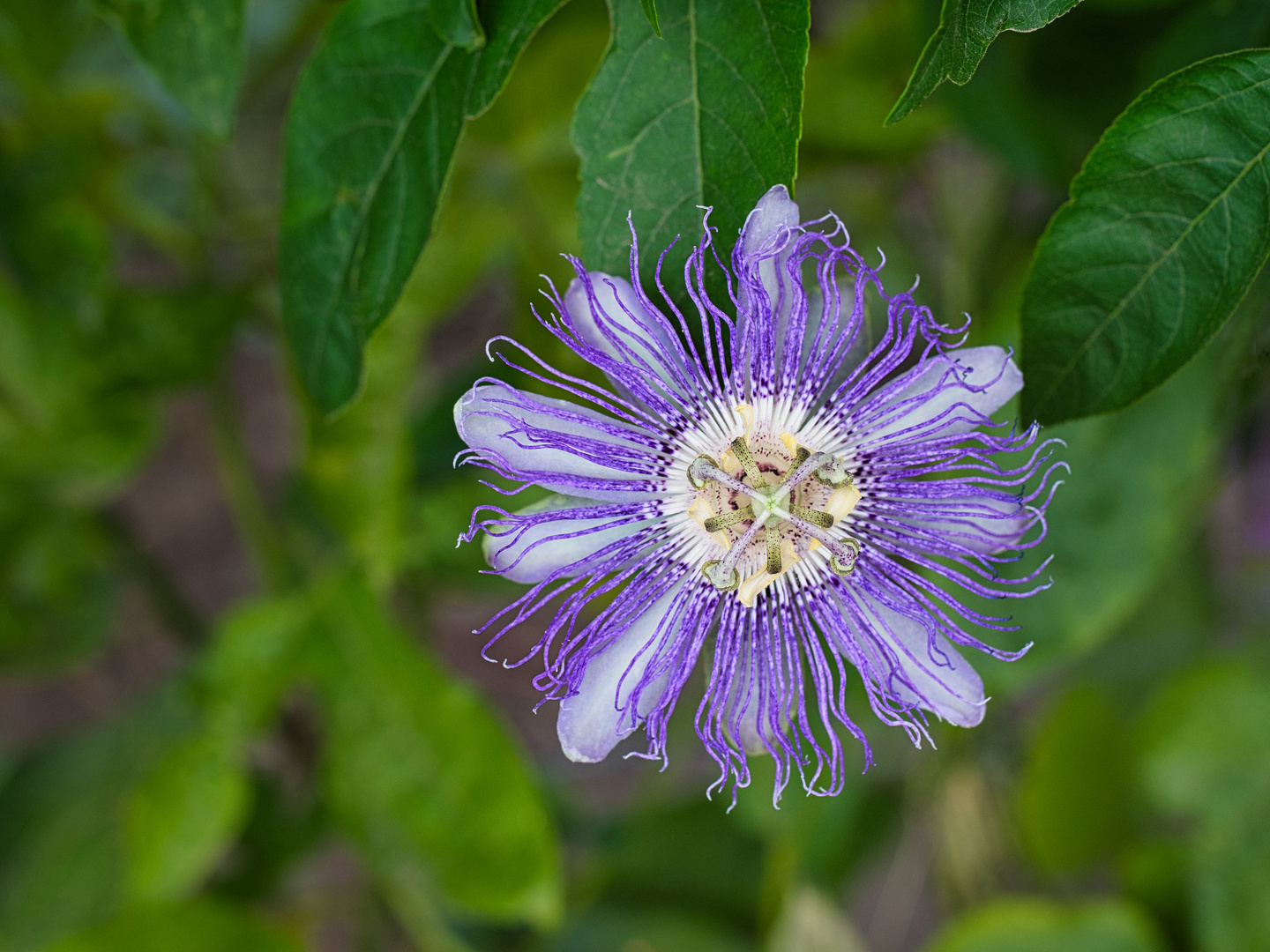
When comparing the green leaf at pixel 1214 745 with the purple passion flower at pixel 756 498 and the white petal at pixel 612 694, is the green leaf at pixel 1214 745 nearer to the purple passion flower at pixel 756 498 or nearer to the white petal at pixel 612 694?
the purple passion flower at pixel 756 498

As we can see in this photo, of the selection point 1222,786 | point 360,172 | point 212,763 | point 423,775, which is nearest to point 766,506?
point 360,172

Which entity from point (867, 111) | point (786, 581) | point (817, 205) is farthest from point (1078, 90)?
point (786, 581)

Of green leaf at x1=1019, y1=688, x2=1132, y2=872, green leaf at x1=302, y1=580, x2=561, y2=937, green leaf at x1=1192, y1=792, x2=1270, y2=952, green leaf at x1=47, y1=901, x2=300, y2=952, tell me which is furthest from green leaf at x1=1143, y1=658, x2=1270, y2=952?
green leaf at x1=47, y1=901, x2=300, y2=952

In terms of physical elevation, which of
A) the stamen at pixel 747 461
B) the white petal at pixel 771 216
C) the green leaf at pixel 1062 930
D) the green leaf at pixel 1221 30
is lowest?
the green leaf at pixel 1062 930

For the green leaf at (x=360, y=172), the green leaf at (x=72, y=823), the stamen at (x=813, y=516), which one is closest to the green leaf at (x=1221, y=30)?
the stamen at (x=813, y=516)

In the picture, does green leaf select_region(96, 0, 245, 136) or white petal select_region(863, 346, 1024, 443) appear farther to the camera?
green leaf select_region(96, 0, 245, 136)

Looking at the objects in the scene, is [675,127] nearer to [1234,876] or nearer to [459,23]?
[459,23]

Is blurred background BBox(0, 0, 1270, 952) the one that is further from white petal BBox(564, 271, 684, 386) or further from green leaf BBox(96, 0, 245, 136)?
white petal BBox(564, 271, 684, 386)
